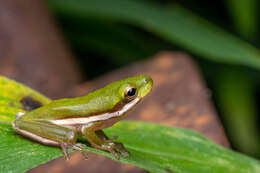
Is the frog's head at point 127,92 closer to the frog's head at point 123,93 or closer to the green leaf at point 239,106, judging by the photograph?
the frog's head at point 123,93

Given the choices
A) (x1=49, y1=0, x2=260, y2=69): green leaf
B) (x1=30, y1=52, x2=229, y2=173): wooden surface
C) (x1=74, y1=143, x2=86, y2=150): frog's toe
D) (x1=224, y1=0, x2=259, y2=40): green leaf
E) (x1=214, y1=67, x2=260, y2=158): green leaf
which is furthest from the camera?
(x1=224, y1=0, x2=259, y2=40): green leaf

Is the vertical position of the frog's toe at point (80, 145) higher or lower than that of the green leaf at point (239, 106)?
lower

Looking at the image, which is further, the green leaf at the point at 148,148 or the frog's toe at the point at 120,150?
the frog's toe at the point at 120,150

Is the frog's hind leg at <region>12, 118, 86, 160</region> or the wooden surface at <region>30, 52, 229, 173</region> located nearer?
the frog's hind leg at <region>12, 118, 86, 160</region>

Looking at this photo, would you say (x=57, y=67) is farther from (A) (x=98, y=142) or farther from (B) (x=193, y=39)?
(A) (x=98, y=142)

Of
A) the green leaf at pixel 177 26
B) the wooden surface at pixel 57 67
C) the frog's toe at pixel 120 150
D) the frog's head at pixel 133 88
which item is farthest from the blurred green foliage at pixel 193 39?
the frog's toe at pixel 120 150

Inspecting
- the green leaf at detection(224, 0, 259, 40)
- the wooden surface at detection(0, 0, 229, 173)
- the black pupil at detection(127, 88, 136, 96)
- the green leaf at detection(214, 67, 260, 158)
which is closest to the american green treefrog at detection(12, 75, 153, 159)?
the black pupil at detection(127, 88, 136, 96)

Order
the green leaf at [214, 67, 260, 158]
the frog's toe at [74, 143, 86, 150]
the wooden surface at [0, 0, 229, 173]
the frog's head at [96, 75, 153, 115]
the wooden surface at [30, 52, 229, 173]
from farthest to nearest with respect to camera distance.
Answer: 1. the green leaf at [214, 67, 260, 158]
2. the wooden surface at [0, 0, 229, 173]
3. the wooden surface at [30, 52, 229, 173]
4. the frog's head at [96, 75, 153, 115]
5. the frog's toe at [74, 143, 86, 150]

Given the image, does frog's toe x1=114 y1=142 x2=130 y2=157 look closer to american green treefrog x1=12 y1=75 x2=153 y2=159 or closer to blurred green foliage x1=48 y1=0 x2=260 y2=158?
american green treefrog x1=12 y1=75 x2=153 y2=159
